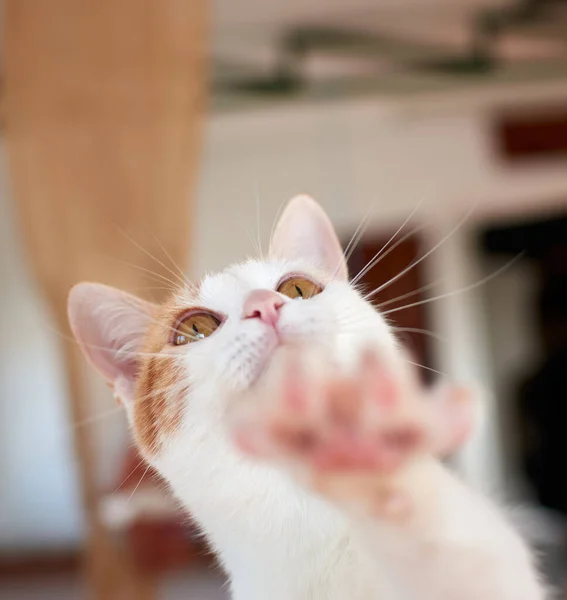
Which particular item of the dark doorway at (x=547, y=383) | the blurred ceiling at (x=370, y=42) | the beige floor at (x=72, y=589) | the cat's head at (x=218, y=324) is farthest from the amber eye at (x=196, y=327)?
the dark doorway at (x=547, y=383)

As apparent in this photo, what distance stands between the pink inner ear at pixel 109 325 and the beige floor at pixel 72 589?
0.39 ft

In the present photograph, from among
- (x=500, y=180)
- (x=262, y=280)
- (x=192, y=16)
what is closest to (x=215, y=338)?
(x=262, y=280)

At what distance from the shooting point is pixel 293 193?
33cm

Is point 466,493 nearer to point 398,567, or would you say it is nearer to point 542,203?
point 398,567

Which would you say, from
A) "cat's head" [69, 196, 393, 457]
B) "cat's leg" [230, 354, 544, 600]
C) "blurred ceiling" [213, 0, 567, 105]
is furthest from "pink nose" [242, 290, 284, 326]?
"blurred ceiling" [213, 0, 567, 105]

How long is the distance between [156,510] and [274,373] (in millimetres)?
188

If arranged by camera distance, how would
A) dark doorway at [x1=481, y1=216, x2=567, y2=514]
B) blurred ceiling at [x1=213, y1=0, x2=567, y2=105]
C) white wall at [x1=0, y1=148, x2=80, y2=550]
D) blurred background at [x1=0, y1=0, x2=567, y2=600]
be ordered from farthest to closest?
dark doorway at [x1=481, y1=216, x2=567, y2=514] < blurred ceiling at [x1=213, y1=0, x2=567, y2=105] < white wall at [x1=0, y1=148, x2=80, y2=550] < blurred background at [x1=0, y1=0, x2=567, y2=600]

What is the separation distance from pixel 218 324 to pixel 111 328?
55 mm

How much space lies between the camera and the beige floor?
50 centimetres

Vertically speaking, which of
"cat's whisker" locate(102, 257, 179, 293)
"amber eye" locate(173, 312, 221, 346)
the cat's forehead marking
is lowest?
"amber eye" locate(173, 312, 221, 346)

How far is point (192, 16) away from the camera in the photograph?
→ 613 millimetres

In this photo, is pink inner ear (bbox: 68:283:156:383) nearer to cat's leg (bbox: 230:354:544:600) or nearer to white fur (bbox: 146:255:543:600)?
white fur (bbox: 146:255:543:600)

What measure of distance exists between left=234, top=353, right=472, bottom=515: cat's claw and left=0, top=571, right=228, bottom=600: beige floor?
176mm

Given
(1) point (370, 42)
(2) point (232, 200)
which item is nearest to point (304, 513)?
(2) point (232, 200)
